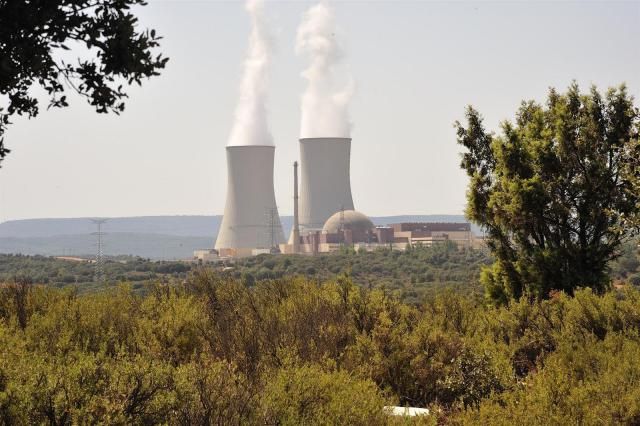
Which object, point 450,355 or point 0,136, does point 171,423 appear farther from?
point 450,355

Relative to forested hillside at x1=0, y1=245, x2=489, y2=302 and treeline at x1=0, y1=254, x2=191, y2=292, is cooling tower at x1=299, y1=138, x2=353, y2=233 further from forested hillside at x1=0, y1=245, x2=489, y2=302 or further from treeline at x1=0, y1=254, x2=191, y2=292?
treeline at x1=0, y1=254, x2=191, y2=292

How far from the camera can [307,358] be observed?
40.8 ft

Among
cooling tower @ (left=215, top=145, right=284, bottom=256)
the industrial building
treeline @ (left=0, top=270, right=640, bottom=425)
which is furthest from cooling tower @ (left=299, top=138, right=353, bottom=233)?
treeline @ (left=0, top=270, right=640, bottom=425)

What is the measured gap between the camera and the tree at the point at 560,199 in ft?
61.0

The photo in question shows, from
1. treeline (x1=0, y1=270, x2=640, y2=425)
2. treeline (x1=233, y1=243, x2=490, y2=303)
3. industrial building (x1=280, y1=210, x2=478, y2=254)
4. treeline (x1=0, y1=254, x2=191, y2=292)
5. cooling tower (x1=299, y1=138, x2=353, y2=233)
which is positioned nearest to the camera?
treeline (x1=0, y1=270, x2=640, y2=425)

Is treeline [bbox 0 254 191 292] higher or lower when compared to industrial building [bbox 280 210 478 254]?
lower

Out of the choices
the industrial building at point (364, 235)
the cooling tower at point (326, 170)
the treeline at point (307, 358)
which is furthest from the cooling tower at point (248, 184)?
the treeline at point (307, 358)

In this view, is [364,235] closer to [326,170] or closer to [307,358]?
[326,170]

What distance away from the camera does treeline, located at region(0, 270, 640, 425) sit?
323 inches

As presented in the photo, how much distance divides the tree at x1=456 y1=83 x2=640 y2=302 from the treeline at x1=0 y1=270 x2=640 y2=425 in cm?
155

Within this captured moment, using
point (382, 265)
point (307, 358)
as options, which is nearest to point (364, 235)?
point (382, 265)

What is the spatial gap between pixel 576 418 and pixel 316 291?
9.26 meters

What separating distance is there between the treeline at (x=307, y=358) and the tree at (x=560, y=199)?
5.09 feet

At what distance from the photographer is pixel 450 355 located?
43.0ft
